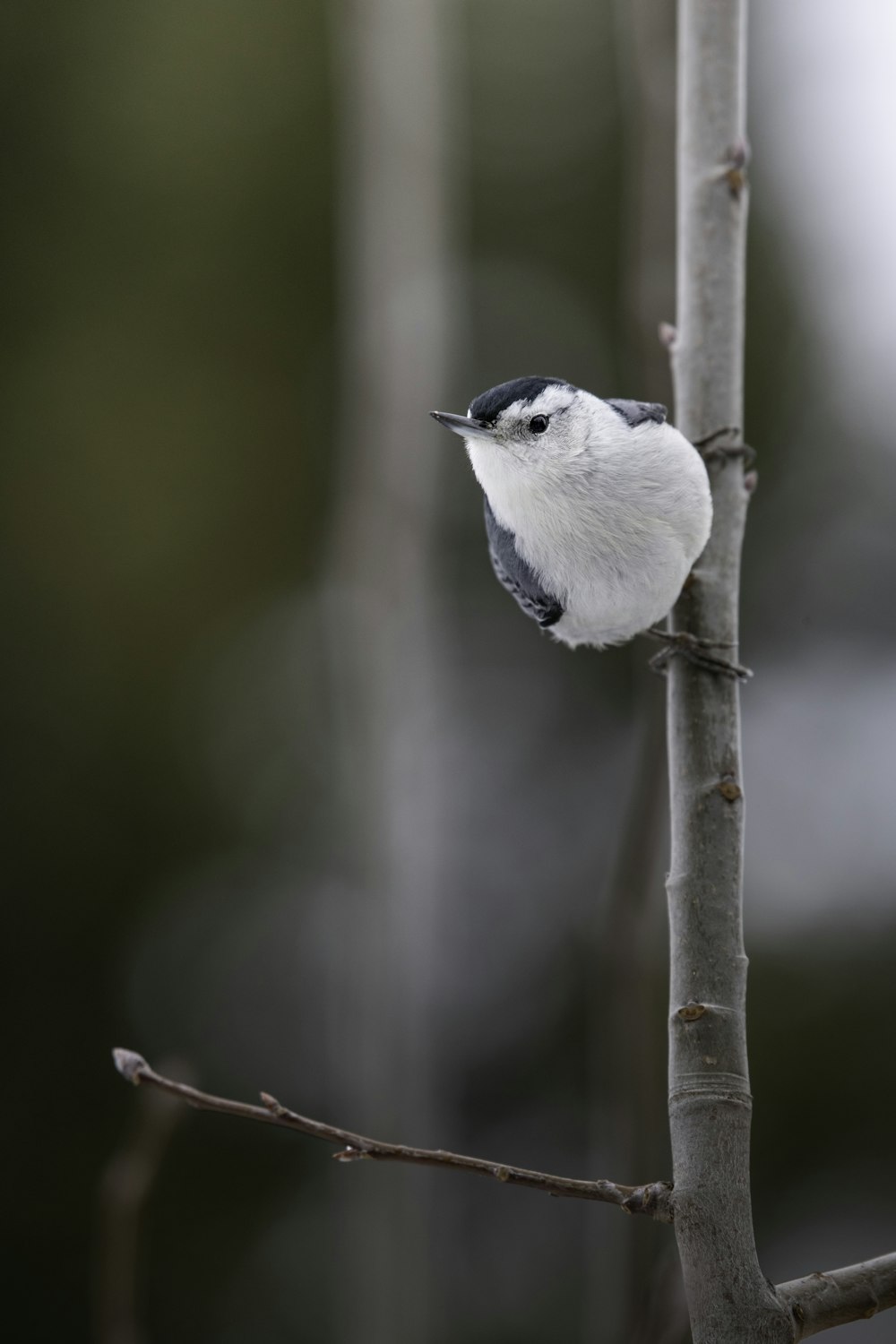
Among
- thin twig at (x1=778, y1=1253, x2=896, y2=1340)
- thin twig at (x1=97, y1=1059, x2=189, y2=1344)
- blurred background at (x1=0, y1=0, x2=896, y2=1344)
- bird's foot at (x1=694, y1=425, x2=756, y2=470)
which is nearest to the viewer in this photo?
thin twig at (x1=778, y1=1253, x2=896, y2=1340)

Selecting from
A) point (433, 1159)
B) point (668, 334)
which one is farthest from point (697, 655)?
point (433, 1159)

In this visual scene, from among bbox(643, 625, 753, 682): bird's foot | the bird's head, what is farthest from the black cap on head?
bbox(643, 625, 753, 682): bird's foot

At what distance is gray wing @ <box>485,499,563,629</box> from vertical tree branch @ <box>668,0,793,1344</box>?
0.15 meters

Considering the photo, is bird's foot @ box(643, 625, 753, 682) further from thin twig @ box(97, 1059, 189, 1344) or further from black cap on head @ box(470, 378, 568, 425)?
thin twig @ box(97, 1059, 189, 1344)

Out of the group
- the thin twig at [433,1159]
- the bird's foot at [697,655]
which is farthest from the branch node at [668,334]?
the thin twig at [433,1159]

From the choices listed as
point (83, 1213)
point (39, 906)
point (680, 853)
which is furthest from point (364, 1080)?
point (680, 853)

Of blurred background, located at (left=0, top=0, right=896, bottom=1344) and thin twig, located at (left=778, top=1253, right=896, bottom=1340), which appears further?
blurred background, located at (left=0, top=0, right=896, bottom=1344)

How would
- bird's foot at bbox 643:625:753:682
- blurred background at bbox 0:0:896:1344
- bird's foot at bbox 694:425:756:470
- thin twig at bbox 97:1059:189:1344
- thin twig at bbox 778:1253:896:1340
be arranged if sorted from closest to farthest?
1. thin twig at bbox 778:1253:896:1340
2. thin twig at bbox 97:1059:189:1344
3. bird's foot at bbox 643:625:753:682
4. bird's foot at bbox 694:425:756:470
5. blurred background at bbox 0:0:896:1344

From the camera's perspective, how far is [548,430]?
105 cm

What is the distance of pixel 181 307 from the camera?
2.78m

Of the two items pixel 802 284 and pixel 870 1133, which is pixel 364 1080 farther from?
pixel 802 284

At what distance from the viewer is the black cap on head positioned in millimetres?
1017

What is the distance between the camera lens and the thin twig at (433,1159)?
585 mm

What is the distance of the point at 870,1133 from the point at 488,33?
2839 millimetres
